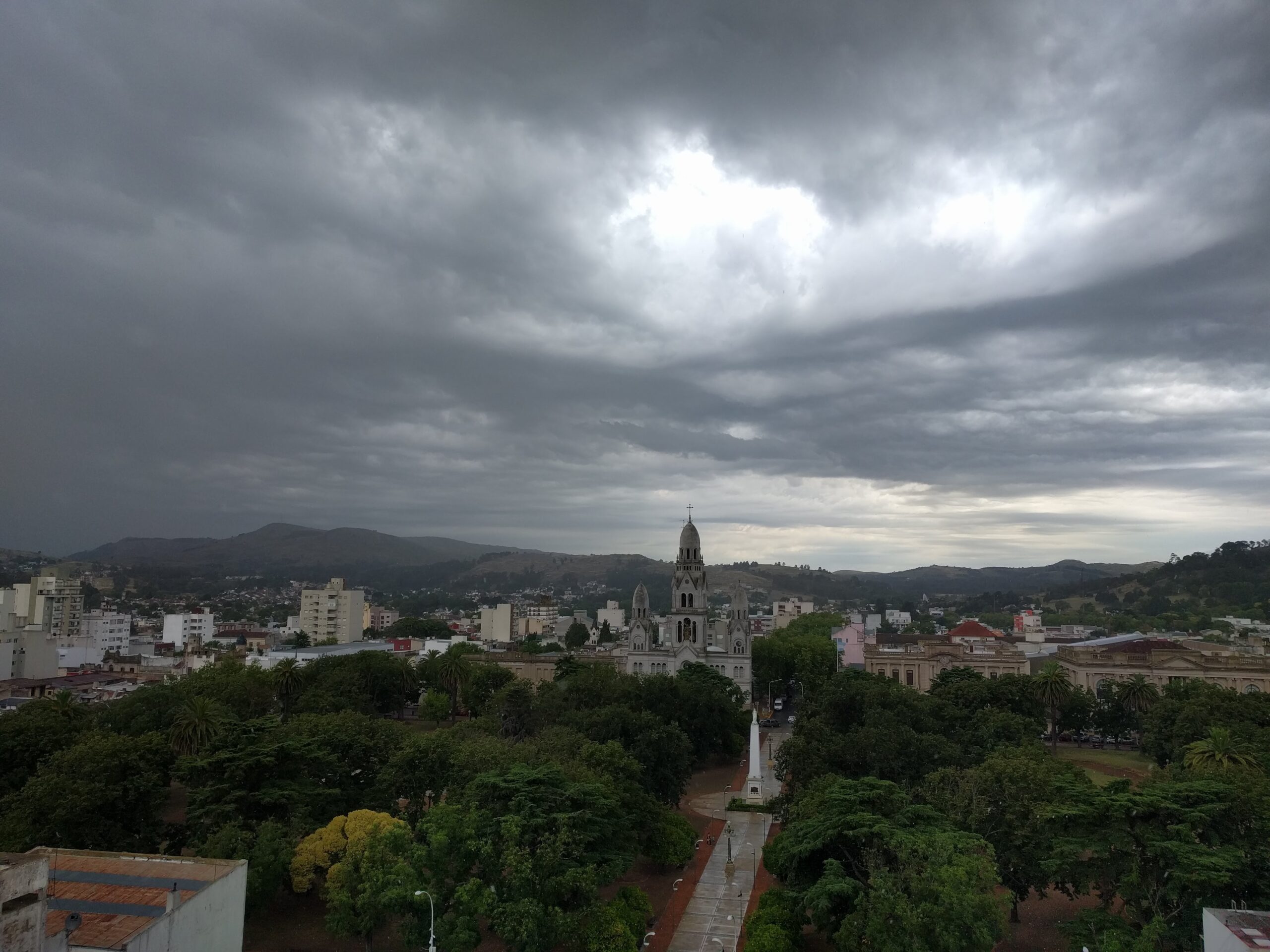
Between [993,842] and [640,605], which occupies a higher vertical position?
[640,605]

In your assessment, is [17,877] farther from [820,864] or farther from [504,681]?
Result: [504,681]

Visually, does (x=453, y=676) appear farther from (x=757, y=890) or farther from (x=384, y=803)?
(x=757, y=890)

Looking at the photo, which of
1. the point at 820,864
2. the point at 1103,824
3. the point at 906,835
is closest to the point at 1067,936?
the point at 1103,824

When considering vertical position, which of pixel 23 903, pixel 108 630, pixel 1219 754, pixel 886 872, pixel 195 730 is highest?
pixel 23 903

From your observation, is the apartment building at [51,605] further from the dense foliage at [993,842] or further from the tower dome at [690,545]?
the dense foliage at [993,842]

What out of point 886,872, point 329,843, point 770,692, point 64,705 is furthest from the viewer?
point 770,692

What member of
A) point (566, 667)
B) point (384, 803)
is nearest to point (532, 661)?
point (566, 667)

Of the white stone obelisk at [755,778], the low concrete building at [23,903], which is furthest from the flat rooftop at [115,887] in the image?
the white stone obelisk at [755,778]
